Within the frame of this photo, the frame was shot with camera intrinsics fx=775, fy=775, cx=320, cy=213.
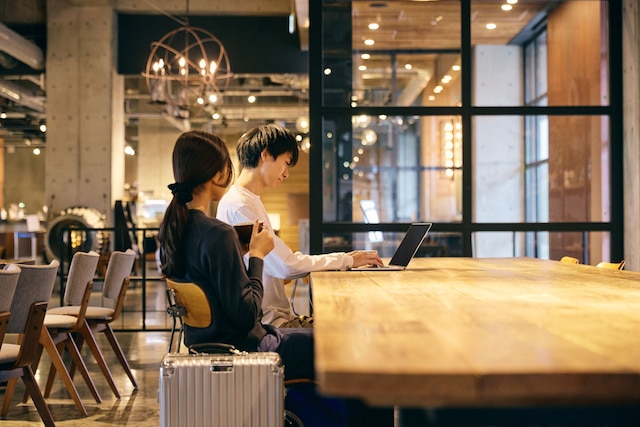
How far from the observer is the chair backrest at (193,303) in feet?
7.75

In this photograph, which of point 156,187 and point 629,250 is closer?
point 629,250

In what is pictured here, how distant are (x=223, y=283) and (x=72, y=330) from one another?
8.47 ft

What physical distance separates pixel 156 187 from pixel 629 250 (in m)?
18.3

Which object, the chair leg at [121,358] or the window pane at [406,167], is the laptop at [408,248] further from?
the window pane at [406,167]

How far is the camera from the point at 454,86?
5.93 metres

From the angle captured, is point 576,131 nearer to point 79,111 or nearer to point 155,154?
point 79,111

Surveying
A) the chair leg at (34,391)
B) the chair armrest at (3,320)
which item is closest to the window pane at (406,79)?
the chair leg at (34,391)

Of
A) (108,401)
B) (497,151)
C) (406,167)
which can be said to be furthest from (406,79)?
(108,401)

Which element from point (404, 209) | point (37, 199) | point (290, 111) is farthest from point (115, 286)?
point (37, 199)

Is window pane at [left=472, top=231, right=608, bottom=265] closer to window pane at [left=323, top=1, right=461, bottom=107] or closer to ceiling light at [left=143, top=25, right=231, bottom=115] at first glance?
window pane at [left=323, top=1, right=461, bottom=107]

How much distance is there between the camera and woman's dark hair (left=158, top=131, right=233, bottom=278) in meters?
2.48

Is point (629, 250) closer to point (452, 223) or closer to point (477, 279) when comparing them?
point (452, 223)

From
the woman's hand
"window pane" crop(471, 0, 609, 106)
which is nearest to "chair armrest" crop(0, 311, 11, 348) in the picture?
the woman's hand

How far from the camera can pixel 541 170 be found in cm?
594
